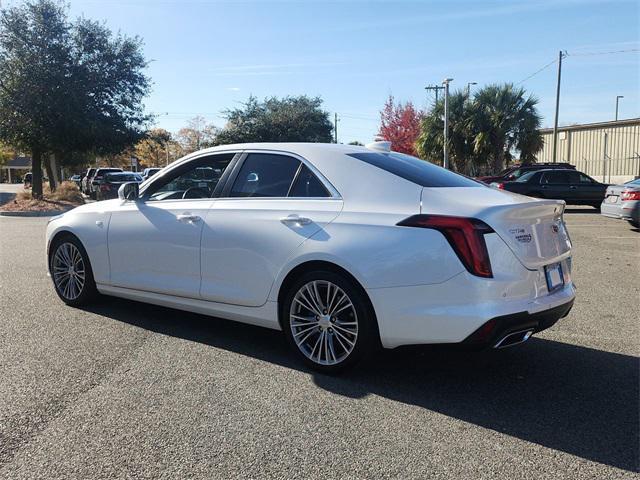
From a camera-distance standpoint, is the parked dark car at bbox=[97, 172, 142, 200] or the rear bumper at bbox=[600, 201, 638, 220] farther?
the parked dark car at bbox=[97, 172, 142, 200]

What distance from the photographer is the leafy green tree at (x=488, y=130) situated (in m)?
32.0

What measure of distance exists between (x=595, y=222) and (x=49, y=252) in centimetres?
1426

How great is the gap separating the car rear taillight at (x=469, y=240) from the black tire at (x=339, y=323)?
2.37 ft

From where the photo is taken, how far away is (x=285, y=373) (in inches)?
166

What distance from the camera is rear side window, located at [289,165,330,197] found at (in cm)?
436

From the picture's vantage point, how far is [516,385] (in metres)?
4.03

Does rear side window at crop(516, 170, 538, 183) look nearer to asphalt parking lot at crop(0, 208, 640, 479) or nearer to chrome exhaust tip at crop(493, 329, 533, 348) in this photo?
asphalt parking lot at crop(0, 208, 640, 479)

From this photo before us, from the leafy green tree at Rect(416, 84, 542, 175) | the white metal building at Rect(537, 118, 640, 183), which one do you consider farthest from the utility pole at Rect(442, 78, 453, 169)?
the white metal building at Rect(537, 118, 640, 183)

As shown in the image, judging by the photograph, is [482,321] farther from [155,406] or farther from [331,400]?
[155,406]

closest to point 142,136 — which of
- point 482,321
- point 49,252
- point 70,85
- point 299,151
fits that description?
point 70,85

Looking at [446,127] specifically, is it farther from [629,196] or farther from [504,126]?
[629,196]

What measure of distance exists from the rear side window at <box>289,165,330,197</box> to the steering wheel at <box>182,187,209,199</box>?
0.94 m

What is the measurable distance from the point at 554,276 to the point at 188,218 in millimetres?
2914

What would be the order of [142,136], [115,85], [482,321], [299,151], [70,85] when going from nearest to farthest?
[482,321] < [299,151] < [70,85] < [115,85] < [142,136]
